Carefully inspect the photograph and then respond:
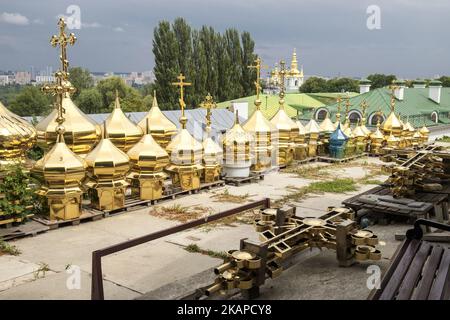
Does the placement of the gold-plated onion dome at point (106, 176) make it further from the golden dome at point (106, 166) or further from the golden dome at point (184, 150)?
the golden dome at point (184, 150)

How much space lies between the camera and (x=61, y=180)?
8469 millimetres

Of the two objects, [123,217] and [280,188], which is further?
[280,188]

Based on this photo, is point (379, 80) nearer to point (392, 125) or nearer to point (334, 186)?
point (392, 125)

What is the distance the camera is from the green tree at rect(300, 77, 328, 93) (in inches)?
2552

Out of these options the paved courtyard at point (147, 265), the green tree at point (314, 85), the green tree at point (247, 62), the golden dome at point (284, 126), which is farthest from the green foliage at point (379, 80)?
the paved courtyard at point (147, 265)

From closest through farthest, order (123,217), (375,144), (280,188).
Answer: (123,217) → (280,188) → (375,144)

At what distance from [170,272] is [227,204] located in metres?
4.15

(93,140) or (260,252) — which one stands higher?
(93,140)

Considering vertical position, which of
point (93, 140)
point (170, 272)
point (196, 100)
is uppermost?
point (196, 100)

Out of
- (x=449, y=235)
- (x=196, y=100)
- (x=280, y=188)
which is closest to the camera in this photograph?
(x=449, y=235)

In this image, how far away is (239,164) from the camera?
12602mm

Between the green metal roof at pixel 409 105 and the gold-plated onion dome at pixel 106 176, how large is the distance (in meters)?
18.1
